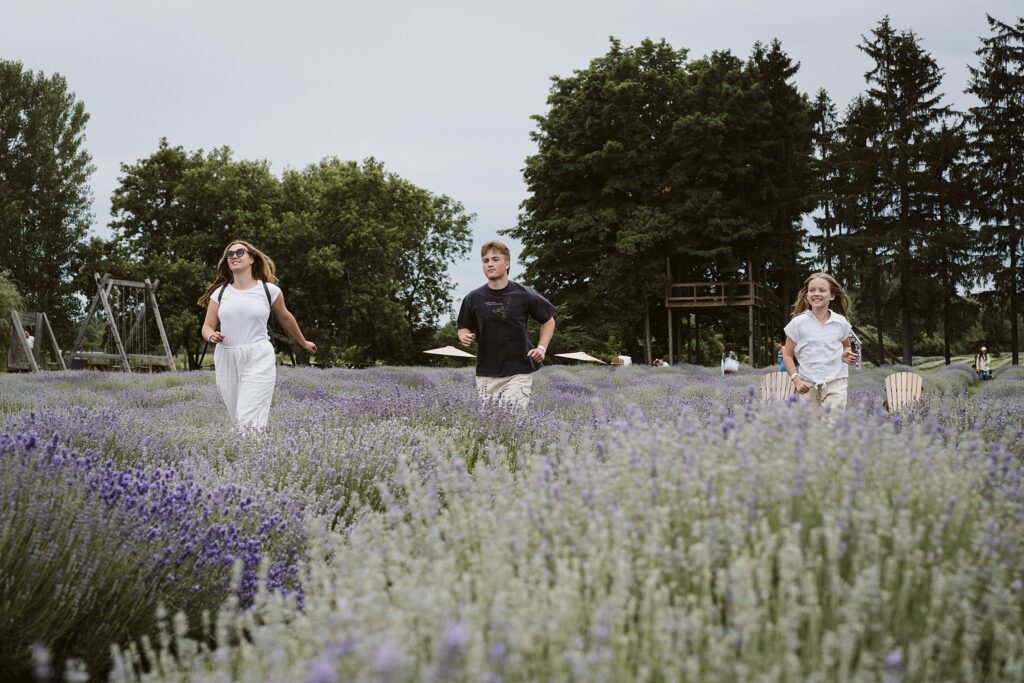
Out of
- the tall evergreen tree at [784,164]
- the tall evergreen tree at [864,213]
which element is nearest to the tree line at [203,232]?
the tall evergreen tree at [784,164]

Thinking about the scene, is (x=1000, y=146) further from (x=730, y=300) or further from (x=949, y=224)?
(x=730, y=300)

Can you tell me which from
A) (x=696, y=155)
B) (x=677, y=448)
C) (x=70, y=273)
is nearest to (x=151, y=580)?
(x=677, y=448)

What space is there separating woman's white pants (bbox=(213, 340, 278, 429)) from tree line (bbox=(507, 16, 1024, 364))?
2557 cm

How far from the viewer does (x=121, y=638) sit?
9.21 feet

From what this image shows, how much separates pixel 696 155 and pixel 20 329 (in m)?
23.8

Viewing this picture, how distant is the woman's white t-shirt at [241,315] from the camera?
593 centimetres

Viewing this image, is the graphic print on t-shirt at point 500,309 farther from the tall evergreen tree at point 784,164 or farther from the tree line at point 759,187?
the tall evergreen tree at point 784,164

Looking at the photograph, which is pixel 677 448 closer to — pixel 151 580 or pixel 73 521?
pixel 151 580

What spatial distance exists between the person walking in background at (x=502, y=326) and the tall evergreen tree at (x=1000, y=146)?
1268 inches

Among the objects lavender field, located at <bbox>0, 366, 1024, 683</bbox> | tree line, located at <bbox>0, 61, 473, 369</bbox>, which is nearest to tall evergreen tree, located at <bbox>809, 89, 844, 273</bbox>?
tree line, located at <bbox>0, 61, 473, 369</bbox>

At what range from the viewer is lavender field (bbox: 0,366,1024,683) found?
173 centimetres

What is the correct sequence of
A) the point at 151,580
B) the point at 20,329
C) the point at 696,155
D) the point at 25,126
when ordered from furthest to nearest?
the point at 25,126
the point at 696,155
the point at 20,329
the point at 151,580

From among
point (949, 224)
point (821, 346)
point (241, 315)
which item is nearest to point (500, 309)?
point (241, 315)

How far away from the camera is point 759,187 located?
3509 centimetres
